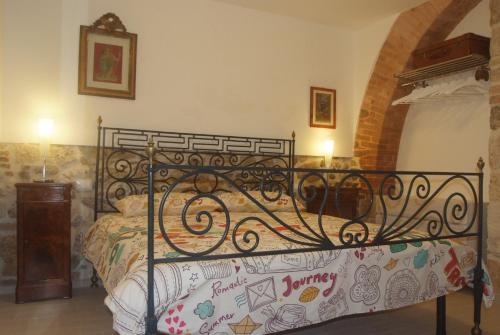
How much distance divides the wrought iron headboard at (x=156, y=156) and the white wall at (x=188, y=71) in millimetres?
→ 98

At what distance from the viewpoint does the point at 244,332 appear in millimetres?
1665

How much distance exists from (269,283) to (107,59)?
2.74m

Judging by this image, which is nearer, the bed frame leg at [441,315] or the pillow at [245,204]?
the bed frame leg at [441,315]

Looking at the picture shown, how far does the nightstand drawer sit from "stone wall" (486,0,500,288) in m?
3.34

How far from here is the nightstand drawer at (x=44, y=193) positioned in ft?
9.68

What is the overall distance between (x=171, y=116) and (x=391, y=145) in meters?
2.60

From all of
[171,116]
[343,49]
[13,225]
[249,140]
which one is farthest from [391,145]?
[13,225]

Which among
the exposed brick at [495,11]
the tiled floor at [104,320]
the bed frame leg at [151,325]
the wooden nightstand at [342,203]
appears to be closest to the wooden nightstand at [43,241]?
the tiled floor at [104,320]

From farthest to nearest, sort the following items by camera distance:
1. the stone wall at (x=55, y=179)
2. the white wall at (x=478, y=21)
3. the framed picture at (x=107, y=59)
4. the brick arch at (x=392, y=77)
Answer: the brick arch at (x=392, y=77) < the white wall at (x=478, y=21) < the framed picture at (x=107, y=59) < the stone wall at (x=55, y=179)

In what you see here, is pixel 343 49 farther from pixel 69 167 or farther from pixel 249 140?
pixel 69 167

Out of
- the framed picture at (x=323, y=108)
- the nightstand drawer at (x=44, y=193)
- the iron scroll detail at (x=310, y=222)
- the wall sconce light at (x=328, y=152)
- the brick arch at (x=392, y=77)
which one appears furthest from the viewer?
the framed picture at (x=323, y=108)

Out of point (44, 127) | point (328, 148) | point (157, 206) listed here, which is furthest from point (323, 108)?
point (44, 127)

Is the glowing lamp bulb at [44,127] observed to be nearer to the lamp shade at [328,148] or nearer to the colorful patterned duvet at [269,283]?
the colorful patterned duvet at [269,283]

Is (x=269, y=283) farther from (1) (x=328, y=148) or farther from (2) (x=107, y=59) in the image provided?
(1) (x=328, y=148)
